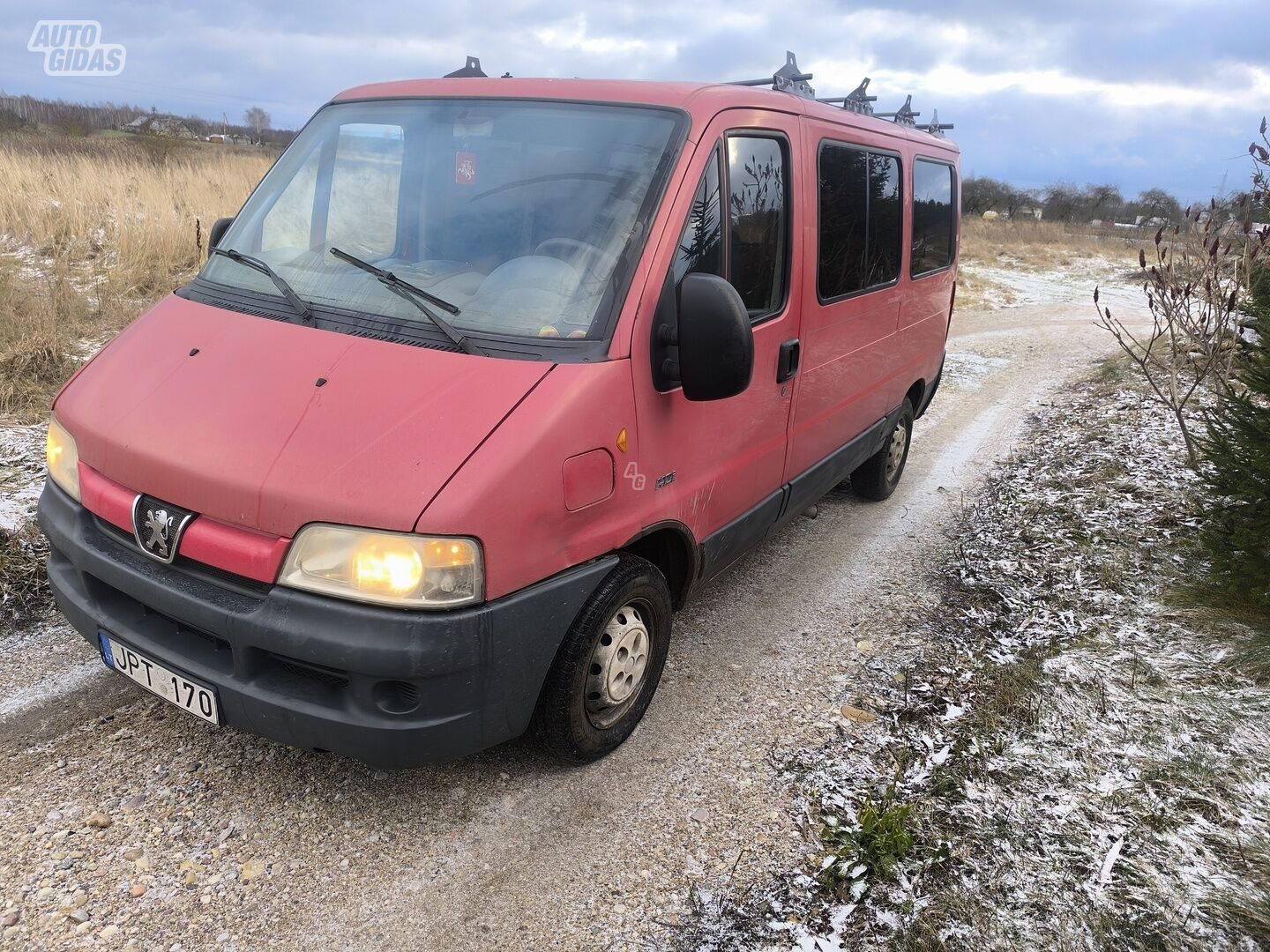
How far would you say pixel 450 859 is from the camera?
2.79m

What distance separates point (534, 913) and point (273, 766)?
1111 mm

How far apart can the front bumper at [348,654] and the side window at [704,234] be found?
114cm

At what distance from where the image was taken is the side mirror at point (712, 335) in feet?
9.23

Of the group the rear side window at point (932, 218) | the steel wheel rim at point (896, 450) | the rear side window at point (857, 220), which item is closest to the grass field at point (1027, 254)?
the rear side window at point (932, 218)

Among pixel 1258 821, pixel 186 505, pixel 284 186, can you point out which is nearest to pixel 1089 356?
pixel 1258 821

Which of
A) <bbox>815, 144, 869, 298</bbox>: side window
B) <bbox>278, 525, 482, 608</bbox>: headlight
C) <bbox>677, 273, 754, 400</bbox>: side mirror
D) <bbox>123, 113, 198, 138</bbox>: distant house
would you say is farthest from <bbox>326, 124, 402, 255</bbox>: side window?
<bbox>123, 113, 198, 138</bbox>: distant house

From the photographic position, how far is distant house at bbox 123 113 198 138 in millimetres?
16531

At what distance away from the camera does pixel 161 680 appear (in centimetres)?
Answer: 270

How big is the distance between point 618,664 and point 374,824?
0.95 meters

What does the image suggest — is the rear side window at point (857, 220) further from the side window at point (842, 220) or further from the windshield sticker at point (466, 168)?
the windshield sticker at point (466, 168)

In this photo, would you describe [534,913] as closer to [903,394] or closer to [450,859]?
[450,859]

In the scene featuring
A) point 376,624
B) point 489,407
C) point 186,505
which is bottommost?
point 376,624

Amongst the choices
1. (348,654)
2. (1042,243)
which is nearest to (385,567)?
(348,654)

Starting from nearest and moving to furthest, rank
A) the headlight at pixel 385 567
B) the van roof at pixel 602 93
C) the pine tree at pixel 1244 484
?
the headlight at pixel 385 567 < the van roof at pixel 602 93 < the pine tree at pixel 1244 484
